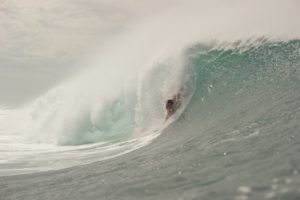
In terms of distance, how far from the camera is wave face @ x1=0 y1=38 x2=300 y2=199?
8031 millimetres

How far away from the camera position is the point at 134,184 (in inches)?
351

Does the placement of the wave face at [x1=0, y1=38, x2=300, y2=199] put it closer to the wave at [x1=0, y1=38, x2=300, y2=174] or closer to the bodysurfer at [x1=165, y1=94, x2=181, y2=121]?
the wave at [x1=0, y1=38, x2=300, y2=174]

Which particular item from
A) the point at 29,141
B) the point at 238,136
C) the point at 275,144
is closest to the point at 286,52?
the point at 238,136

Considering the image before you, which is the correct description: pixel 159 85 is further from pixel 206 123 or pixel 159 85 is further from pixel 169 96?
pixel 206 123

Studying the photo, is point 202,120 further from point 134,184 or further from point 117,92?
point 117,92

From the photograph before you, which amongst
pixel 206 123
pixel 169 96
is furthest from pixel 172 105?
pixel 206 123

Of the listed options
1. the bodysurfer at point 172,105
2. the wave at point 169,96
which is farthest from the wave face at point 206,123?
the bodysurfer at point 172,105

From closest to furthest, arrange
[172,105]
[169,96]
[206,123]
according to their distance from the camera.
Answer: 1. [206,123]
2. [172,105]
3. [169,96]

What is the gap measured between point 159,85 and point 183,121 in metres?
4.33

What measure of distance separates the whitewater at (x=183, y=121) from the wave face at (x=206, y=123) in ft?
0.15

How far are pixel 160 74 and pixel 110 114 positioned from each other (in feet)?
15.3

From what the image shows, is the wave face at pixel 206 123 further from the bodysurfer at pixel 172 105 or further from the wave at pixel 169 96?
the bodysurfer at pixel 172 105

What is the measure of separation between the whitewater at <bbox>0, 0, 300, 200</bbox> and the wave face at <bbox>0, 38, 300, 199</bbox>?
1.8 inches

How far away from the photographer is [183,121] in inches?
612
